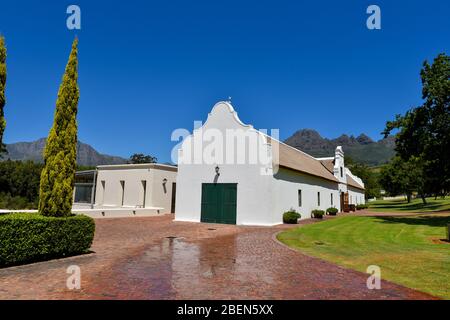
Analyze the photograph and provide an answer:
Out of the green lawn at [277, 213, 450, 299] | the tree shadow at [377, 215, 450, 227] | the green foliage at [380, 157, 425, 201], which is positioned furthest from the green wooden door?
the green foliage at [380, 157, 425, 201]

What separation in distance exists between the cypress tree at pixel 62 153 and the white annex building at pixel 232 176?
13.3m

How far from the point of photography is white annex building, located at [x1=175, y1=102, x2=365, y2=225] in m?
21.4

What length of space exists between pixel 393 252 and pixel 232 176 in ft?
40.9

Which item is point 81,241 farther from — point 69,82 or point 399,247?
point 399,247

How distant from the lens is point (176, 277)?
25.8 feet

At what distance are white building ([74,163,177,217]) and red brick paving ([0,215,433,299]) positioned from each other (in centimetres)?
1770

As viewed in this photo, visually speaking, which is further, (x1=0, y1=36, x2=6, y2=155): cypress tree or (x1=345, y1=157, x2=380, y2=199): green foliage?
(x1=345, y1=157, x2=380, y2=199): green foliage

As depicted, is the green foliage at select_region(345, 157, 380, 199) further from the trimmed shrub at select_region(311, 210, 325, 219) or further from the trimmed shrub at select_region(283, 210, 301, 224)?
the trimmed shrub at select_region(283, 210, 301, 224)

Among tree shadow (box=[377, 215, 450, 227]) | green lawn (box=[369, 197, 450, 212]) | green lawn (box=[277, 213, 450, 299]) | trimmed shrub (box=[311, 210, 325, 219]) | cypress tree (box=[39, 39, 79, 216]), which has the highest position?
cypress tree (box=[39, 39, 79, 216])

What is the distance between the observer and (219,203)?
2264 cm

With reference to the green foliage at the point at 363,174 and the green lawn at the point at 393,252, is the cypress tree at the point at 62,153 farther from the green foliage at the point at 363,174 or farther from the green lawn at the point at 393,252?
the green foliage at the point at 363,174

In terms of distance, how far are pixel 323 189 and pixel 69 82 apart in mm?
27834

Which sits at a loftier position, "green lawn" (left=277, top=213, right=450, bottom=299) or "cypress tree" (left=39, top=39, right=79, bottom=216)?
"cypress tree" (left=39, top=39, right=79, bottom=216)
